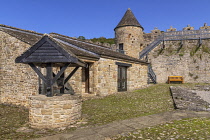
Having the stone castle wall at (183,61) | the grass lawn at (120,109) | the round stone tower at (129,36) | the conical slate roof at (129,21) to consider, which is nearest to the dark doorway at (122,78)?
the grass lawn at (120,109)

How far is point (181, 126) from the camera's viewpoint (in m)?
4.72

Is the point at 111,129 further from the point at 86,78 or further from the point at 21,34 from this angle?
the point at 21,34

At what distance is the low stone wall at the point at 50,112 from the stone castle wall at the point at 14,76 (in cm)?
377

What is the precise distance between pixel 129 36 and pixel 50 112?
19649mm

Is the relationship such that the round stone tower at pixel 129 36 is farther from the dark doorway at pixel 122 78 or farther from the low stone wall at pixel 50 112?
the low stone wall at pixel 50 112

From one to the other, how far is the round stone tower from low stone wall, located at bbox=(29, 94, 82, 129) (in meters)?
18.2

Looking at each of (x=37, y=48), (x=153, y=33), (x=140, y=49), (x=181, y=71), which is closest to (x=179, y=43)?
(x=181, y=71)

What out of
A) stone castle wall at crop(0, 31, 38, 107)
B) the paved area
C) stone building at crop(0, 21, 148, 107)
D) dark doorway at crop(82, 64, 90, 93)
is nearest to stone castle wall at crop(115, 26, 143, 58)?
stone building at crop(0, 21, 148, 107)

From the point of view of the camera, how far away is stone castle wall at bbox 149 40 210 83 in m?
20.7

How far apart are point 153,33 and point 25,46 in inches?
1129

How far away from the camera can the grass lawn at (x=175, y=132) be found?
153 inches

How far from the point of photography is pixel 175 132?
4211mm

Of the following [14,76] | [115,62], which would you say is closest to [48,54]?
[14,76]

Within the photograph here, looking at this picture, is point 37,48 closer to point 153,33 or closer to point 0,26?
point 0,26
